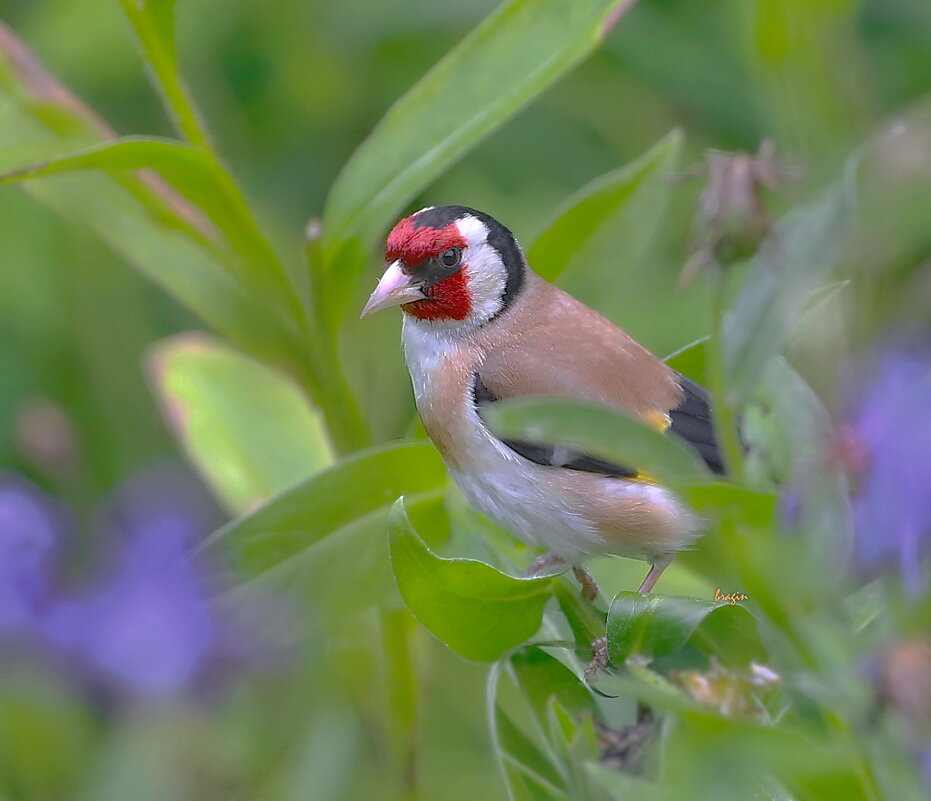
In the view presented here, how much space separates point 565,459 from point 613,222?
0.35 m

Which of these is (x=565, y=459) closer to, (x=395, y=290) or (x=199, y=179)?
(x=395, y=290)

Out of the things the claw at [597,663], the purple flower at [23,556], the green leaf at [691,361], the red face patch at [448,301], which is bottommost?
the claw at [597,663]

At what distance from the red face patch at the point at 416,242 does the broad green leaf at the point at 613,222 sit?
0.23 metres

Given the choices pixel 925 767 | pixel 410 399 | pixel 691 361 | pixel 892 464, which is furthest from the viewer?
pixel 410 399

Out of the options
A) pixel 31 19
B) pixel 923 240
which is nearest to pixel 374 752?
pixel 923 240

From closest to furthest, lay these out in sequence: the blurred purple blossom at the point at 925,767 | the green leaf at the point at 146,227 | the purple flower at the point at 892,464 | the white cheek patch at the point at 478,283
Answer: the blurred purple blossom at the point at 925,767
the purple flower at the point at 892,464
the green leaf at the point at 146,227
the white cheek patch at the point at 478,283

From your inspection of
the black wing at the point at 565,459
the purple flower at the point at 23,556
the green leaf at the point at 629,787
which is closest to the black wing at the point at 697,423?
the black wing at the point at 565,459

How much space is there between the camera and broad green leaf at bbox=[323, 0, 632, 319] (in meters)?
1.74

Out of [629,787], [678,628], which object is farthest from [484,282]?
[629,787]

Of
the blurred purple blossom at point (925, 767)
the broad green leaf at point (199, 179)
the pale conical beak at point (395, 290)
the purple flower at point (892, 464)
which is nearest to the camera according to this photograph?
the blurred purple blossom at point (925, 767)

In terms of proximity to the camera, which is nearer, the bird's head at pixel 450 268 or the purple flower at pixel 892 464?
the purple flower at pixel 892 464

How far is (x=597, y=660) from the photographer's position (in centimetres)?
145

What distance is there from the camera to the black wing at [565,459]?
6.20 feet

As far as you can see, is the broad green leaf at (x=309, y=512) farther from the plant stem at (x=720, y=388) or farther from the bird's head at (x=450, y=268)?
the plant stem at (x=720, y=388)
